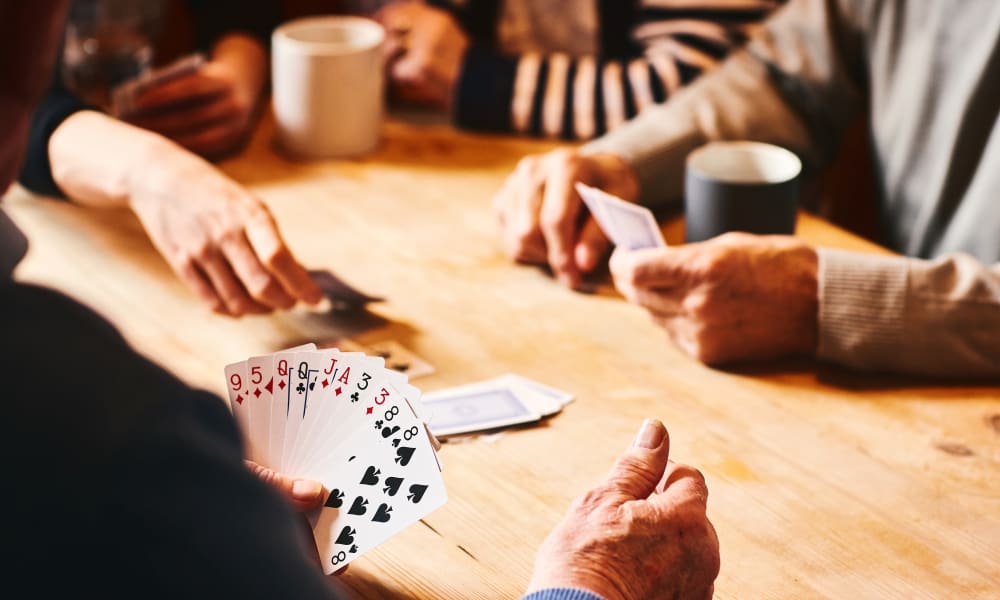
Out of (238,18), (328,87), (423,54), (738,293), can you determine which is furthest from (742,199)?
(238,18)

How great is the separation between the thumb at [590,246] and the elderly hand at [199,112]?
0.67m

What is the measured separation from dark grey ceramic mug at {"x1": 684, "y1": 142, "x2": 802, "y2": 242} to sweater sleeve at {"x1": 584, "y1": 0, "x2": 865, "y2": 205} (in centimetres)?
21

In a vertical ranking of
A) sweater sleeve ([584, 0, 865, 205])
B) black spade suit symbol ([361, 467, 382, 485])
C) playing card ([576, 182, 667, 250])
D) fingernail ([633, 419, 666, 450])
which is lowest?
black spade suit symbol ([361, 467, 382, 485])

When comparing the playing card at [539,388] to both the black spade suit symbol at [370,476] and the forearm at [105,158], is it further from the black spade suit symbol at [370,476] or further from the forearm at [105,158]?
the forearm at [105,158]

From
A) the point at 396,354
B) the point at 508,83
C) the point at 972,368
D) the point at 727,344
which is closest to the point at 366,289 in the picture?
the point at 396,354

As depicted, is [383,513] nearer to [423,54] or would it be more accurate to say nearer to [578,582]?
[578,582]

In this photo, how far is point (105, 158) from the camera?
1.49 m

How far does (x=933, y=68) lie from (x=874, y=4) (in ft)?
0.47

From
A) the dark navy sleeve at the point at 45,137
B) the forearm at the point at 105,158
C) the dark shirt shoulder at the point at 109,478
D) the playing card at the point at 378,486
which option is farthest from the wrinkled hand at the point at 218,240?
the dark shirt shoulder at the point at 109,478

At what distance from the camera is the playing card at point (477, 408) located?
113 centimetres

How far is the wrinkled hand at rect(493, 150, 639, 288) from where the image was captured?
56.8 inches

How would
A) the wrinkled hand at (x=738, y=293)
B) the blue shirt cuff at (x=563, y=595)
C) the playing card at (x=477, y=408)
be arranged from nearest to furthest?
1. the blue shirt cuff at (x=563, y=595)
2. the playing card at (x=477, y=408)
3. the wrinkled hand at (x=738, y=293)

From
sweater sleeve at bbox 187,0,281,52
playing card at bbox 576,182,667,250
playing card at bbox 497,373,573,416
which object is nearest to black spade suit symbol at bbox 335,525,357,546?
playing card at bbox 497,373,573,416

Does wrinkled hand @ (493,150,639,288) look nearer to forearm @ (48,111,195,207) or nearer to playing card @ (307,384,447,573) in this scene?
forearm @ (48,111,195,207)
